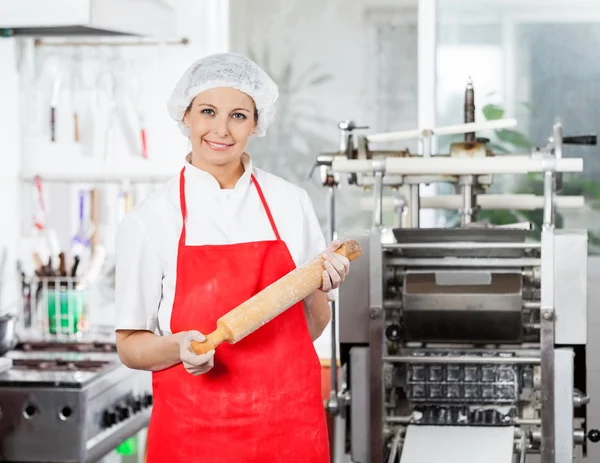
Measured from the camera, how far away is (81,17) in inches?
122

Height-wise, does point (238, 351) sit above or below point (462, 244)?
below

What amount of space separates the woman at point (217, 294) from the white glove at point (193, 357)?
0.35ft

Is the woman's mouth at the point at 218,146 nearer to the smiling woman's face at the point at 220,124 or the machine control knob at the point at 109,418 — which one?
the smiling woman's face at the point at 220,124

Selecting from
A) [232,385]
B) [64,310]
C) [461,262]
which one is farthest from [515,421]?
[64,310]

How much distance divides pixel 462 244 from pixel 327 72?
1770 mm

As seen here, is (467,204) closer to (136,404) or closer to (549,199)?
(549,199)

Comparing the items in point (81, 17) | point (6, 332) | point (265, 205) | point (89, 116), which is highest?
point (81, 17)

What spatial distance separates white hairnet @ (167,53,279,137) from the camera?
207cm

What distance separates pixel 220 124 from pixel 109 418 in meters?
1.31

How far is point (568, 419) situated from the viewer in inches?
101

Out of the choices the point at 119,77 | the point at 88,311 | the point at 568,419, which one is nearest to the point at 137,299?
the point at 568,419

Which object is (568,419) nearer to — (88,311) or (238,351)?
(238,351)

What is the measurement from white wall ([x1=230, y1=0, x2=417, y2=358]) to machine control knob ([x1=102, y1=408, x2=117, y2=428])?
4.07 ft

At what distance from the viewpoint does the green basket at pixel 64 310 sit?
149 inches
